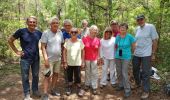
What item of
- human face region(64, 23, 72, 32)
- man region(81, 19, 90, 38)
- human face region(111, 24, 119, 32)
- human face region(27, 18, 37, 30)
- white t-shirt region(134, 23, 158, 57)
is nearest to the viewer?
human face region(27, 18, 37, 30)

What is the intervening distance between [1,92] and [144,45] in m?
4.00

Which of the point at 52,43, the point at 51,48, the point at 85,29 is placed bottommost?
the point at 51,48

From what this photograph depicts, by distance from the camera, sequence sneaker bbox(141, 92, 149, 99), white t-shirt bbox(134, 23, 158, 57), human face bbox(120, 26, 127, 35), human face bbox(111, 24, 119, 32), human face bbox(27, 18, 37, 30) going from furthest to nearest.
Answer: human face bbox(111, 24, 119, 32) → sneaker bbox(141, 92, 149, 99) → human face bbox(120, 26, 127, 35) → white t-shirt bbox(134, 23, 158, 57) → human face bbox(27, 18, 37, 30)

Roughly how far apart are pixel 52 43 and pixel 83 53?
3.06 feet

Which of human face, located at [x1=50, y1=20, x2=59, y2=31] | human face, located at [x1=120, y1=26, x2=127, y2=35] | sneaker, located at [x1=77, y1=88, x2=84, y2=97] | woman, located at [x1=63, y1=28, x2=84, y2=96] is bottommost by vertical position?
sneaker, located at [x1=77, y1=88, x2=84, y2=97]

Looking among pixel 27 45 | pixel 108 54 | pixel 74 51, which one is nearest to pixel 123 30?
pixel 108 54

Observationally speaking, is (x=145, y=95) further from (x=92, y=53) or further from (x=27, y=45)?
(x=27, y=45)

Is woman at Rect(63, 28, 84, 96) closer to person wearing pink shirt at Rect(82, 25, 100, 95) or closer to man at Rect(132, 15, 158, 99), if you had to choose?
person wearing pink shirt at Rect(82, 25, 100, 95)

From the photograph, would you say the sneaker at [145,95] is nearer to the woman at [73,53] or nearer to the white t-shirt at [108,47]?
the white t-shirt at [108,47]

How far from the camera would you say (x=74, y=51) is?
6.71m

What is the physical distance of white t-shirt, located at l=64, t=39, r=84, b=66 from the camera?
671 centimetres

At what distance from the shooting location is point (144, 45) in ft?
21.7

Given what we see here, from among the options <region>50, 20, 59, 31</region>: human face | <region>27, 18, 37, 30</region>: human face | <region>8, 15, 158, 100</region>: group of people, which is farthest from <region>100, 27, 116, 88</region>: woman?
<region>27, 18, 37, 30</region>: human face

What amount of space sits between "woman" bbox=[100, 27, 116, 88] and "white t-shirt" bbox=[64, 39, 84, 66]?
0.74m
